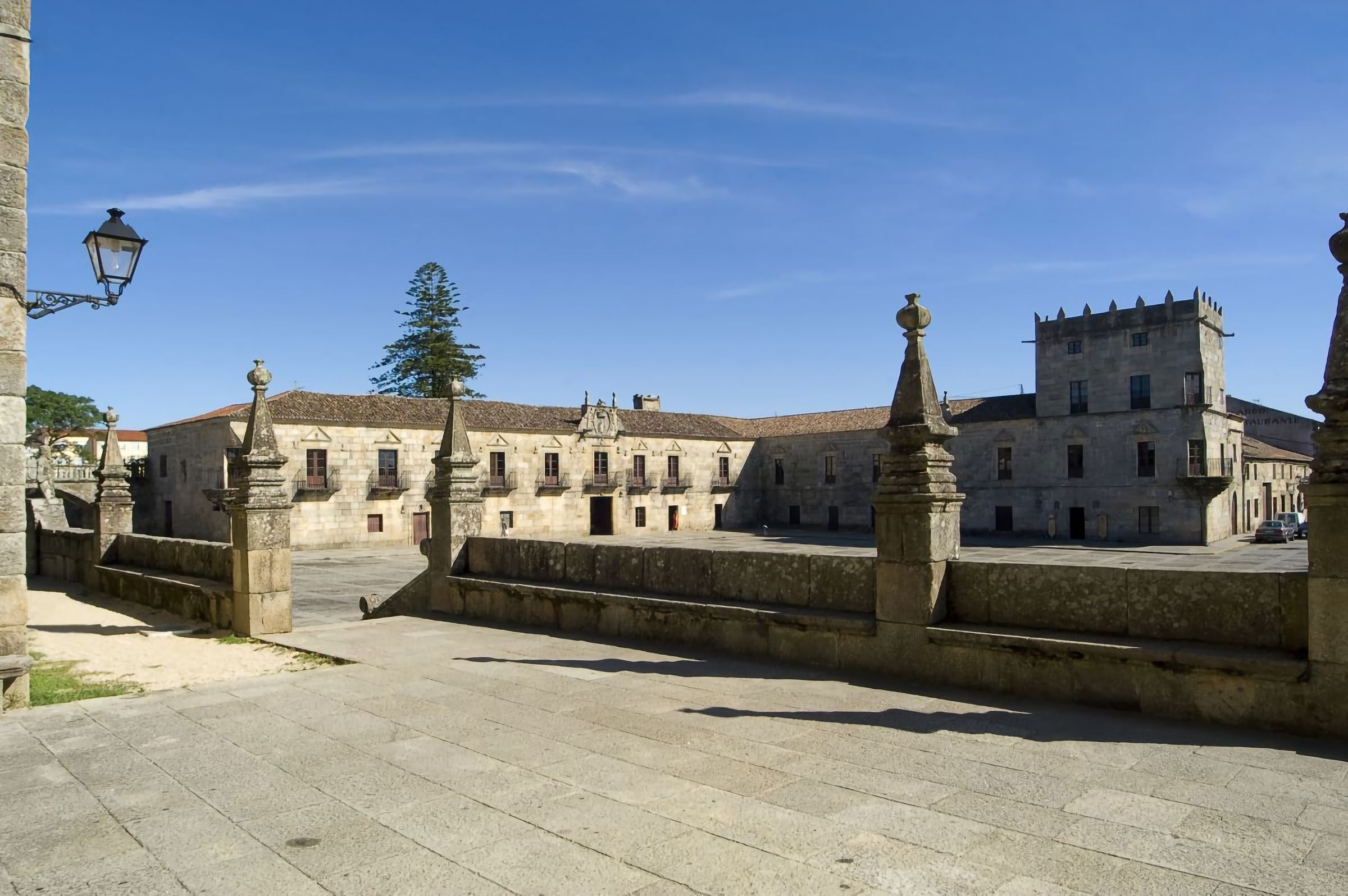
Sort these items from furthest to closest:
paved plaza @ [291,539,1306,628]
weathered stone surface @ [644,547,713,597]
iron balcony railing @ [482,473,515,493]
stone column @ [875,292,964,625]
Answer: iron balcony railing @ [482,473,515,493] → paved plaza @ [291,539,1306,628] → weathered stone surface @ [644,547,713,597] → stone column @ [875,292,964,625]

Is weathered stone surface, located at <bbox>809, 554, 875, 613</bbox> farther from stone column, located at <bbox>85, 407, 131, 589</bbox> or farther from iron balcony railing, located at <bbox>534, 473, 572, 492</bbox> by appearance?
iron balcony railing, located at <bbox>534, 473, 572, 492</bbox>

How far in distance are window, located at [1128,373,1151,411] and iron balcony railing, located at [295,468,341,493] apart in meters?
34.0

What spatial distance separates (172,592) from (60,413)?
55.3 metres

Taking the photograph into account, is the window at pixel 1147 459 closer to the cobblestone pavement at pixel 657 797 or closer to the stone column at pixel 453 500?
the stone column at pixel 453 500

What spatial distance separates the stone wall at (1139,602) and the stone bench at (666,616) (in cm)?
97

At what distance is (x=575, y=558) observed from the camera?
10.1m

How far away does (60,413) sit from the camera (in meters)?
56.3

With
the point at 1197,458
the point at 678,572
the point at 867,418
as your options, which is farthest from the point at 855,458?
the point at 678,572

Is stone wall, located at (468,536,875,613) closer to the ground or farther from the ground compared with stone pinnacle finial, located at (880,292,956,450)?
closer to the ground

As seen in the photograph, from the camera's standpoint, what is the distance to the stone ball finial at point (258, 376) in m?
10.6

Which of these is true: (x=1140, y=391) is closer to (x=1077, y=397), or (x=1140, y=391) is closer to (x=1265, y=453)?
(x=1077, y=397)

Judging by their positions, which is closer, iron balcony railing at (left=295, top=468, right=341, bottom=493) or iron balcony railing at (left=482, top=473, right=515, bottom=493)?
iron balcony railing at (left=295, top=468, right=341, bottom=493)

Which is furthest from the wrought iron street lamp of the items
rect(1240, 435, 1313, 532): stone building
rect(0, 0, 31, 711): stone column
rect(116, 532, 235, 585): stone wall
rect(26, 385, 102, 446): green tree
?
rect(26, 385, 102, 446): green tree

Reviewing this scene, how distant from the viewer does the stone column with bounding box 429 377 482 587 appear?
37.2ft
